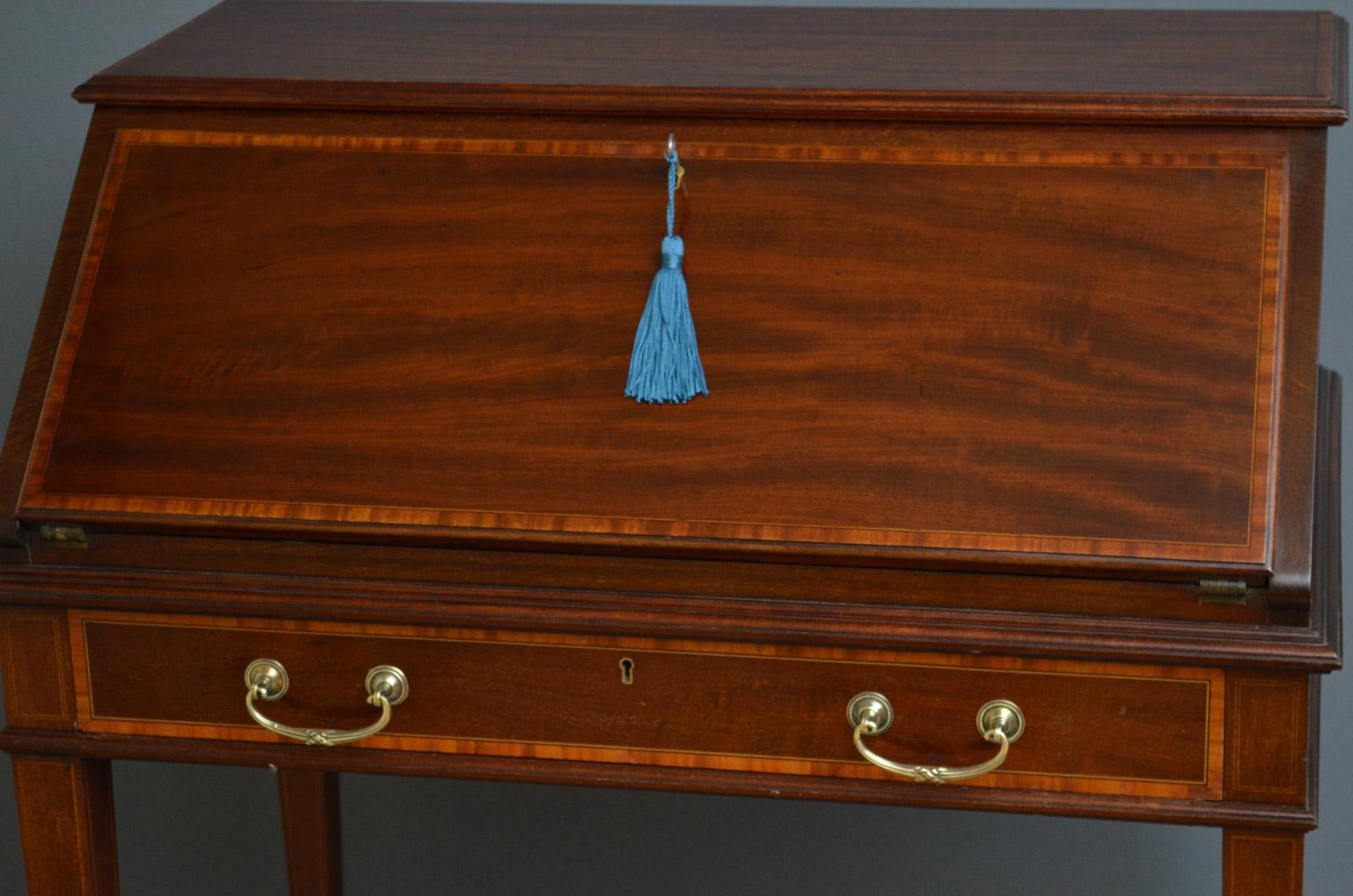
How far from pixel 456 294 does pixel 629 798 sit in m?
1.21

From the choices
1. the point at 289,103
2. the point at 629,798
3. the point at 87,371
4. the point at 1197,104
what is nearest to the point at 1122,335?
→ the point at 1197,104

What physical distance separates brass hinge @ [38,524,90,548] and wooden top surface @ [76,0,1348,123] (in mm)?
420

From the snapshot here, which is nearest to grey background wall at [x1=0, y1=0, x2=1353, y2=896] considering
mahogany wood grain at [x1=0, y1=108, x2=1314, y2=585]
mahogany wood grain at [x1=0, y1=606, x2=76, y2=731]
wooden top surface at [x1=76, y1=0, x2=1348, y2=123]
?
wooden top surface at [x1=76, y1=0, x2=1348, y2=123]

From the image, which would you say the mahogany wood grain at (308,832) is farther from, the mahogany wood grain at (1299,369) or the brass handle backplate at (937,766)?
the mahogany wood grain at (1299,369)

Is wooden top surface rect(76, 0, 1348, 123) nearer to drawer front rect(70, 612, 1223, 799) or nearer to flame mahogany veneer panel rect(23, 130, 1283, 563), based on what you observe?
flame mahogany veneer panel rect(23, 130, 1283, 563)

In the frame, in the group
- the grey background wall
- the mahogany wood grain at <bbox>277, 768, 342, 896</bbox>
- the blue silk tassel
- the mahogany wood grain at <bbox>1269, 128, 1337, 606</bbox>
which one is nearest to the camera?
the mahogany wood grain at <bbox>1269, 128, 1337, 606</bbox>

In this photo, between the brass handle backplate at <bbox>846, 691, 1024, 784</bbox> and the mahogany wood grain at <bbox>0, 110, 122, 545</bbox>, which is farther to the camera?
the mahogany wood grain at <bbox>0, 110, 122, 545</bbox>

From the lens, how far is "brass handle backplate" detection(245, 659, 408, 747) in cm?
147

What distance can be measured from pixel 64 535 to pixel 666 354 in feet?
1.84

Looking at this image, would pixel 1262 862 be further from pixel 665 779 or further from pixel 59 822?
pixel 59 822

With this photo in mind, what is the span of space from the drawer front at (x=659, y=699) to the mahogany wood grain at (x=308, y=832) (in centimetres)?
75

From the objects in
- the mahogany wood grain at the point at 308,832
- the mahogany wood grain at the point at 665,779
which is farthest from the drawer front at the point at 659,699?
the mahogany wood grain at the point at 308,832

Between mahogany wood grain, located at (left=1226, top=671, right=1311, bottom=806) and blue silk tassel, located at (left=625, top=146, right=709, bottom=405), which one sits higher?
blue silk tassel, located at (left=625, top=146, right=709, bottom=405)

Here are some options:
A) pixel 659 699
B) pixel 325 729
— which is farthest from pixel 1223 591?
pixel 325 729
